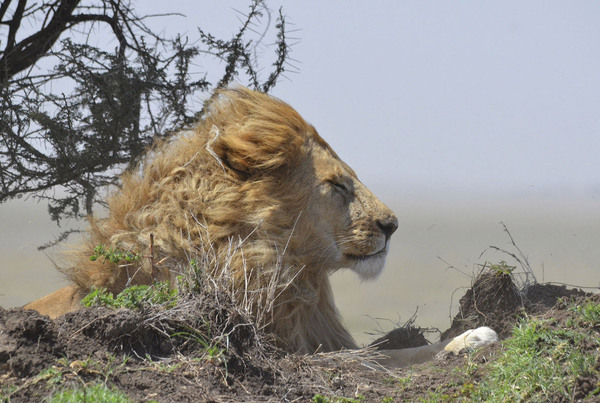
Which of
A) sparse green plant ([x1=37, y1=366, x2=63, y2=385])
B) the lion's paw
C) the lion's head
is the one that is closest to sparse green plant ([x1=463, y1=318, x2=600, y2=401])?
the lion's paw

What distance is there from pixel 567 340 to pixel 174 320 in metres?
1.96

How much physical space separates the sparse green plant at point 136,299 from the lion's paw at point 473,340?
1833mm

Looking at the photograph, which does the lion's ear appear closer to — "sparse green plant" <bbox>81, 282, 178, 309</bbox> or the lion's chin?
the lion's chin

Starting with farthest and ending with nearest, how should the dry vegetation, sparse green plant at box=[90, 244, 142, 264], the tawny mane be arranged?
1. the tawny mane
2. sparse green plant at box=[90, 244, 142, 264]
3. the dry vegetation

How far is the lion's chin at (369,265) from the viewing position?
16.6 ft

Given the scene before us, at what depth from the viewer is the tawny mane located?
185 inches

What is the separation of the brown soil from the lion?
2.29 feet

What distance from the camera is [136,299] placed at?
3.85 m

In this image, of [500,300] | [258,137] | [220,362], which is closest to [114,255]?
[258,137]

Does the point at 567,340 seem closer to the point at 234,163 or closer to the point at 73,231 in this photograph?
the point at 234,163

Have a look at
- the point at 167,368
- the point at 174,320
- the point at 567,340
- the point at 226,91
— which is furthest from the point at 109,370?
the point at 226,91

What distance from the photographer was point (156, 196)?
4973 mm

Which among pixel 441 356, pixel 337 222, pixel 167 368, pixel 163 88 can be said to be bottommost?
pixel 441 356

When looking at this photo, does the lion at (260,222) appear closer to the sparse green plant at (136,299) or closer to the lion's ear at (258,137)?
the lion's ear at (258,137)
